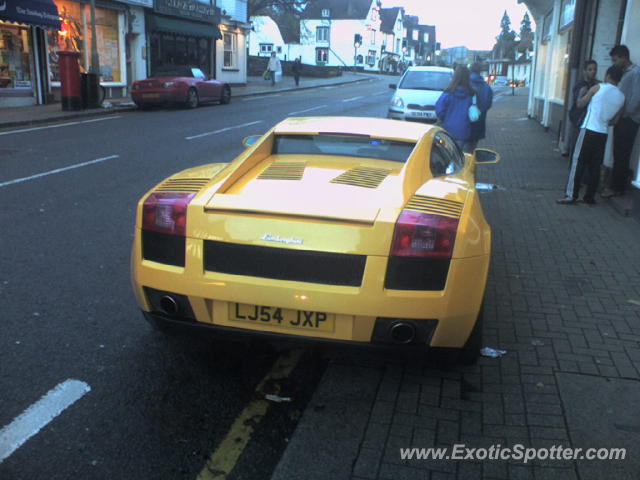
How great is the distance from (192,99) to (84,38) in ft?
18.5

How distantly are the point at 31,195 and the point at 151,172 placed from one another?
7.21 feet

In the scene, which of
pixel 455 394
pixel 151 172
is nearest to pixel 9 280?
pixel 455 394

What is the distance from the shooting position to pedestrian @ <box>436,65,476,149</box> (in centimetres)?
880

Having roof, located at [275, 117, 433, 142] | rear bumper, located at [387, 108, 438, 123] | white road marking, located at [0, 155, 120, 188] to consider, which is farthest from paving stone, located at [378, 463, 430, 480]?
rear bumper, located at [387, 108, 438, 123]

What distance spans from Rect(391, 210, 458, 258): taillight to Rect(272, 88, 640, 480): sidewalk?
59 cm

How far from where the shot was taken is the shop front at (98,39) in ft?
74.7

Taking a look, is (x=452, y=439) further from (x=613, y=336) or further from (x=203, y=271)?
(x=613, y=336)

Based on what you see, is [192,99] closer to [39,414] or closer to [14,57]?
[14,57]

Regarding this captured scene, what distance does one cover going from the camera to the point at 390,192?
134 inches

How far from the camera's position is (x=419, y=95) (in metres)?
15.5

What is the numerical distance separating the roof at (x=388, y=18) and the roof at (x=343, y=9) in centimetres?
1081

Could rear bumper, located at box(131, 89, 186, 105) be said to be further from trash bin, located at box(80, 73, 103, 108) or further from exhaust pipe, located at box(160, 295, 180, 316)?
exhaust pipe, located at box(160, 295, 180, 316)

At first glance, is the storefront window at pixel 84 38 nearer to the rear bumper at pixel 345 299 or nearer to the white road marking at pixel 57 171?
the white road marking at pixel 57 171

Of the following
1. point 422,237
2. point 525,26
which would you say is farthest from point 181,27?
point 525,26
